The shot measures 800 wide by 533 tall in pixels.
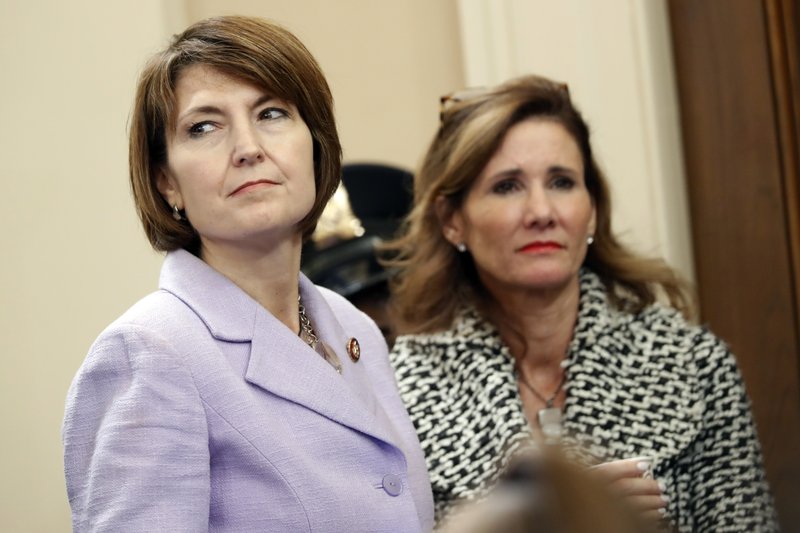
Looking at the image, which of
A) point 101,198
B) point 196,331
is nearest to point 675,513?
point 196,331

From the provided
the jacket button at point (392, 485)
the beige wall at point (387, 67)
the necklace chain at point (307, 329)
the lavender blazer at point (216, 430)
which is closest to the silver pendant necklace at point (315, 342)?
the necklace chain at point (307, 329)

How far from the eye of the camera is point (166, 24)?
122 inches

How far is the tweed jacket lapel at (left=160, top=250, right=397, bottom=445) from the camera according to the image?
161 cm

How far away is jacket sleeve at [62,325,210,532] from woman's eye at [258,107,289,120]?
384 mm

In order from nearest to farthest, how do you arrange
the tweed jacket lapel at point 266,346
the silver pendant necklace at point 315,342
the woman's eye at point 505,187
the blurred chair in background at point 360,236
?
the tweed jacket lapel at point 266,346 < the silver pendant necklace at point 315,342 < the woman's eye at point 505,187 < the blurred chair in background at point 360,236

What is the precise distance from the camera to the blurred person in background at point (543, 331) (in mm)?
2584

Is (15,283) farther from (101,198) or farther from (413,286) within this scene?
(413,286)

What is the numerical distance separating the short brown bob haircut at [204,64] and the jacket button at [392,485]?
40cm

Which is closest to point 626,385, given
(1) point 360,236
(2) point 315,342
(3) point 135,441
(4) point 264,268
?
(1) point 360,236

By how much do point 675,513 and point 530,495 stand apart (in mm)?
1946

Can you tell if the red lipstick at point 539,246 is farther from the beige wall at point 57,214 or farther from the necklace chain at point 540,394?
the beige wall at point 57,214

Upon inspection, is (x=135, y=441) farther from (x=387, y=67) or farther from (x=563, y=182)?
(x=387, y=67)

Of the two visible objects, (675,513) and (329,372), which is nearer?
(329,372)

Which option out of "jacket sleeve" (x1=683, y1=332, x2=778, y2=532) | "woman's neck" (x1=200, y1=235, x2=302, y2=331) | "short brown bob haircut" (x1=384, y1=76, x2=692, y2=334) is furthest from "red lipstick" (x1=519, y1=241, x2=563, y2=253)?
"woman's neck" (x1=200, y1=235, x2=302, y2=331)
